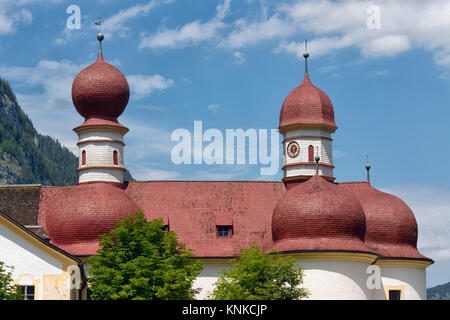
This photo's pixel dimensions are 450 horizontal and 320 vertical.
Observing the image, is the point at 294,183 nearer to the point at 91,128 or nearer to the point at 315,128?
the point at 315,128

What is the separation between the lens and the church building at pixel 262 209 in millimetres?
55500

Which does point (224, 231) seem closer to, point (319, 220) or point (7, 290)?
point (319, 220)

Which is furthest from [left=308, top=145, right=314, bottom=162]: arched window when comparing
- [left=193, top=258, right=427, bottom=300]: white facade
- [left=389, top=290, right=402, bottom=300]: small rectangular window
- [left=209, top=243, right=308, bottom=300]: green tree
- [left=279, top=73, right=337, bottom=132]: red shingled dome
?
[left=209, top=243, right=308, bottom=300]: green tree

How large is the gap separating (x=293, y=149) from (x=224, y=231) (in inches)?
342

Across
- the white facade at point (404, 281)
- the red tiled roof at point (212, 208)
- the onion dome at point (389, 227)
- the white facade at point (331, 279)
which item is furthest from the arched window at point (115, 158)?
the white facade at point (404, 281)

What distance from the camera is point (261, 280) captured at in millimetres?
51062

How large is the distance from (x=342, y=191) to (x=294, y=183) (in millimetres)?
6973

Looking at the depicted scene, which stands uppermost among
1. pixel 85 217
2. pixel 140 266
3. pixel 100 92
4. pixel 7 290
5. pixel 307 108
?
pixel 100 92

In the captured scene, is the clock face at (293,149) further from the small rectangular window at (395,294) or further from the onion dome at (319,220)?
the small rectangular window at (395,294)

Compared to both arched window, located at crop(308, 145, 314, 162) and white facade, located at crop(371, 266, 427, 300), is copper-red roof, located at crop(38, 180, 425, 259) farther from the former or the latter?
arched window, located at crop(308, 145, 314, 162)

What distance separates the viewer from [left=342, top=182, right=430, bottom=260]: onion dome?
6056 cm

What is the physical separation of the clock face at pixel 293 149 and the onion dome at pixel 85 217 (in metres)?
12.4

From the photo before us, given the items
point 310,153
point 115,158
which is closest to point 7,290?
point 115,158
